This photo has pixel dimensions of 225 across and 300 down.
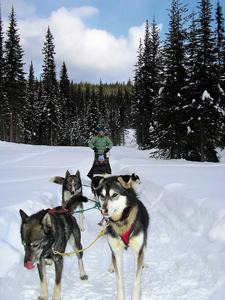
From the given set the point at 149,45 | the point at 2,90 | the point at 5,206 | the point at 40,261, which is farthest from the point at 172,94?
the point at 2,90

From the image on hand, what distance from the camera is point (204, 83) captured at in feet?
55.3

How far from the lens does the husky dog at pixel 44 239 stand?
8.70 ft

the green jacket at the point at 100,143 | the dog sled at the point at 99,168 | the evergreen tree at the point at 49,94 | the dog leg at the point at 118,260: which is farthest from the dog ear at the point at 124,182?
the evergreen tree at the point at 49,94

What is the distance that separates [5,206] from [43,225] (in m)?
2.59

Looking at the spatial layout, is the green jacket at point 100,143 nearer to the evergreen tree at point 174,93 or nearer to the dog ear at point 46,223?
the dog ear at point 46,223

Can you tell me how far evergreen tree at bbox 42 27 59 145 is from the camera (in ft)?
154

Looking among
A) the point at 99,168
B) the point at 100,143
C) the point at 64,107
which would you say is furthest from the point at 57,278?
the point at 64,107

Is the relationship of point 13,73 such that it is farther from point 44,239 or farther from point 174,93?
point 44,239

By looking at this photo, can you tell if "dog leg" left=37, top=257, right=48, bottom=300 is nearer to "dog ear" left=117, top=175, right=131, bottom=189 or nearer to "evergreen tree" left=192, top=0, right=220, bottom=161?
"dog ear" left=117, top=175, right=131, bottom=189

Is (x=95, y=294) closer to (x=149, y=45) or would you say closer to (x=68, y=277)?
(x=68, y=277)

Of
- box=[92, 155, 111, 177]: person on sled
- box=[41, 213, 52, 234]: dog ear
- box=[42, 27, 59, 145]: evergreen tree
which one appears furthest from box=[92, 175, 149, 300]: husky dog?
box=[42, 27, 59, 145]: evergreen tree

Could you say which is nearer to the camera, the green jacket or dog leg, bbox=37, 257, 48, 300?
dog leg, bbox=37, 257, 48, 300

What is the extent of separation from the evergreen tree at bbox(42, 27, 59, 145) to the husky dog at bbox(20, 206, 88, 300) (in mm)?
46592

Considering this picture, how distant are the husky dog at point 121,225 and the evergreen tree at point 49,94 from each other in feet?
154
